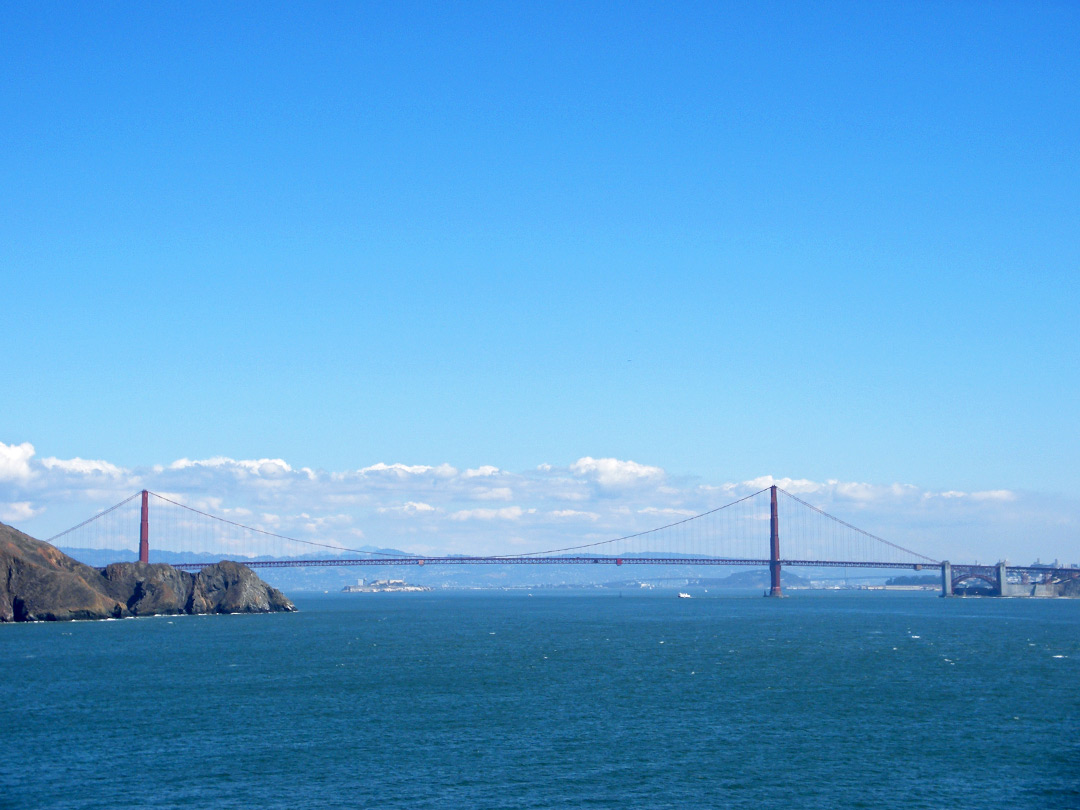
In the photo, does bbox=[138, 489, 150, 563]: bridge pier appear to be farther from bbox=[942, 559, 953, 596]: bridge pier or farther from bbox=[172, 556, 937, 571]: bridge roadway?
bbox=[942, 559, 953, 596]: bridge pier

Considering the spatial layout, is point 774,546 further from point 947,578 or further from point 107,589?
point 107,589

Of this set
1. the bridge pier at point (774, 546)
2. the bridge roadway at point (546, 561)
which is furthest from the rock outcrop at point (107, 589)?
the bridge pier at point (774, 546)

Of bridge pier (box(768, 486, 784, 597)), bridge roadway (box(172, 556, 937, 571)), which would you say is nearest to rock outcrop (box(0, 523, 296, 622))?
bridge roadway (box(172, 556, 937, 571))

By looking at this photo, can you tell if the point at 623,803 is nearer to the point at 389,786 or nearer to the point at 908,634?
the point at 389,786

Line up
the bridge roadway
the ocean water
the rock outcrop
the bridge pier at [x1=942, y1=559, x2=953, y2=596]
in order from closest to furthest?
the ocean water, the rock outcrop, the bridge roadway, the bridge pier at [x1=942, y1=559, x2=953, y2=596]

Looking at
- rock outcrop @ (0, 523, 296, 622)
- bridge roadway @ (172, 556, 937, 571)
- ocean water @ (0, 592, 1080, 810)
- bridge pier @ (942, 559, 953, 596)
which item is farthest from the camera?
bridge pier @ (942, 559, 953, 596)

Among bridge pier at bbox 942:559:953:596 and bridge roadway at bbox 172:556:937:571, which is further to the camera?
bridge pier at bbox 942:559:953:596
